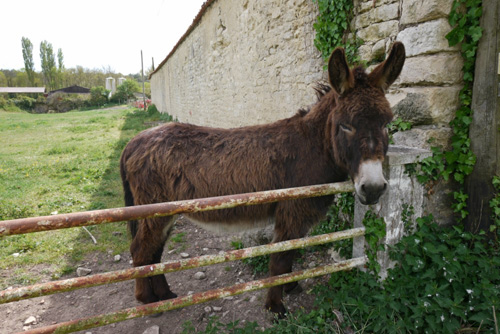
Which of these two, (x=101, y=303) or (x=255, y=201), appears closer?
(x=255, y=201)

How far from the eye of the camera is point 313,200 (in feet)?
8.19

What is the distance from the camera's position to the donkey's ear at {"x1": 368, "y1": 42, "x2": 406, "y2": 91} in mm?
2090

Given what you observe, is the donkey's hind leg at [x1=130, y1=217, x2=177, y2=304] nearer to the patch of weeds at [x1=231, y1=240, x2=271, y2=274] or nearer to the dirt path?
the dirt path

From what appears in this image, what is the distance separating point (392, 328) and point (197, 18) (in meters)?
10.2

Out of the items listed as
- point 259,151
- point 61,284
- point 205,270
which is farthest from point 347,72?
point 205,270

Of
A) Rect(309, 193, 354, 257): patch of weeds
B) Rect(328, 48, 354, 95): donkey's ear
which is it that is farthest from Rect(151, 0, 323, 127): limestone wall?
Rect(328, 48, 354, 95): donkey's ear

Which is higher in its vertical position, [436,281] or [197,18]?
[197,18]

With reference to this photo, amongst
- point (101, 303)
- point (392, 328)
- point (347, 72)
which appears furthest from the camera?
point (101, 303)

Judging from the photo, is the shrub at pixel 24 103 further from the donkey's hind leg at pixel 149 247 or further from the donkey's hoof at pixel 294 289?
the donkey's hoof at pixel 294 289

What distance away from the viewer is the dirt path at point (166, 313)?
264 centimetres

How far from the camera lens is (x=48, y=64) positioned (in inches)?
2445

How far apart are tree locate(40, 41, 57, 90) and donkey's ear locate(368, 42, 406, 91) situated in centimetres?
7663

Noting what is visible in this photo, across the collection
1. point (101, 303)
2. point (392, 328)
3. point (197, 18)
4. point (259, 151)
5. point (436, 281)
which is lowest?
point (101, 303)

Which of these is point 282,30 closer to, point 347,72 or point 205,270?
point 347,72
